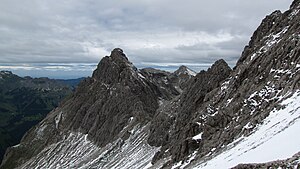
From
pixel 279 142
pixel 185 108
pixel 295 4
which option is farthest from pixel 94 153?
pixel 279 142

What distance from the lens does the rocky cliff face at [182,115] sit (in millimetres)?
55531

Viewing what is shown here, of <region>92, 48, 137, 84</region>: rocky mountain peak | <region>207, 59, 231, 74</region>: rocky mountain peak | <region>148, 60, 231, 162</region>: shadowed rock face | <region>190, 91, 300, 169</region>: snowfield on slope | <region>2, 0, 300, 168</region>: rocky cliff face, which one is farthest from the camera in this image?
<region>92, 48, 137, 84</region>: rocky mountain peak

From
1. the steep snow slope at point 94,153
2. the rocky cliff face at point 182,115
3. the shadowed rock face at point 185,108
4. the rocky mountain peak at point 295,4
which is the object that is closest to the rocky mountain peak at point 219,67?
the shadowed rock face at point 185,108

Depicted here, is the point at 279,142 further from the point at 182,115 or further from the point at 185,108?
the point at 185,108

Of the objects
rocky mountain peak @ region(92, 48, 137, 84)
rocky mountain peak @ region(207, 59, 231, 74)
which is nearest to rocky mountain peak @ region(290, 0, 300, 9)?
rocky mountain peak @ region(207, 59, 231, 74)

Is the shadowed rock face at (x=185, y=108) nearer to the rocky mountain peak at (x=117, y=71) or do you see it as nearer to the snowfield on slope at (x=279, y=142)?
the rocky mountain peak at (x=117, y=71)

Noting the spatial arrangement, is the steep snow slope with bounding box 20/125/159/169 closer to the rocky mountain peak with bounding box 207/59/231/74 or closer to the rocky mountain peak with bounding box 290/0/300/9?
the rocky mountain peak with bounding box 207/59/231/74

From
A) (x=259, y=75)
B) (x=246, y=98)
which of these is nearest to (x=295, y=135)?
(x=246, y=98)

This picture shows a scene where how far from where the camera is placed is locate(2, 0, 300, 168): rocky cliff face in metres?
55.5

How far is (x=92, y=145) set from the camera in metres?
158

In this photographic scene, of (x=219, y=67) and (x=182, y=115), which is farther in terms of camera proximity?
(x=182, y=115)

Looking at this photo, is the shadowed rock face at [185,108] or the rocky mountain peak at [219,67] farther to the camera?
the rocky mountain peak at [219,67]

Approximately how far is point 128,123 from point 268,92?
101252 mm

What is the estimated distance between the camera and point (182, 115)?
11781 centimetres
